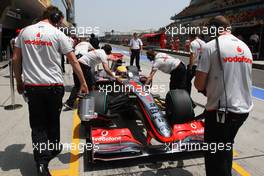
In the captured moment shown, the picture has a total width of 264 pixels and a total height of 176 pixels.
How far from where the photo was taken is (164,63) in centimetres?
586

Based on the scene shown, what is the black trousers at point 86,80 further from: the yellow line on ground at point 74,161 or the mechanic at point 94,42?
the mechanic at point 94,42

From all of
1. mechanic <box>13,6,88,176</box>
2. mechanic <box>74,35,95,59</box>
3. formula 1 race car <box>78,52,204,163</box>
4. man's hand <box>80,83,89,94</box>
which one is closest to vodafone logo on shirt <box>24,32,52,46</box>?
mechanic <box>13,6,88,176</box>

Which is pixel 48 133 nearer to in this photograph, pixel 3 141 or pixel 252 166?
pixel 3 141

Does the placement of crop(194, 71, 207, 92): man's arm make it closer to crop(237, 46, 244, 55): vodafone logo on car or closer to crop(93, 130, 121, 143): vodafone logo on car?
crop(237, 46, 244, 55): vodafone logo on car

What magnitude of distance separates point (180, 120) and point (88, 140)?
1.42 meters

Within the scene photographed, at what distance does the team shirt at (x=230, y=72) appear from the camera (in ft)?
8.04

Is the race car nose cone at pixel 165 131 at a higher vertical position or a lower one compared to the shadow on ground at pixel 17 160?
higher

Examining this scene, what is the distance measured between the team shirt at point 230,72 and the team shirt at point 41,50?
163 centimetres

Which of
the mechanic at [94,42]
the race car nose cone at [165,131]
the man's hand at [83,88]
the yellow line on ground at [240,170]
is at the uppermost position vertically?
the mechanic at [94,42]

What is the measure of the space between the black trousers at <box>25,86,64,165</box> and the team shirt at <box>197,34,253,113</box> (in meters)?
1.70

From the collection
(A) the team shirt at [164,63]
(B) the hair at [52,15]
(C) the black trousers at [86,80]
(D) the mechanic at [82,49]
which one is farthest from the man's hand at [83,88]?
(D) the mechanic at [82,49]

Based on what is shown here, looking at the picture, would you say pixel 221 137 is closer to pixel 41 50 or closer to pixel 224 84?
pixel 224 84

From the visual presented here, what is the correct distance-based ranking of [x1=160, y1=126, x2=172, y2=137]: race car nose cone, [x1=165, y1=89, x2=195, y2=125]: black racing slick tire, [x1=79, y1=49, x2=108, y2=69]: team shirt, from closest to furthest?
[x1=160, y1=126, x2=172, y2=137]: race car nose cone → [x1=165, y1=89, x2=195, y2=125]: black racing slick tire → [x1=79, y1=49, x2=108, y2=69]: team shirt

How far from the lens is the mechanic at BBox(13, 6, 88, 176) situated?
122 inches
